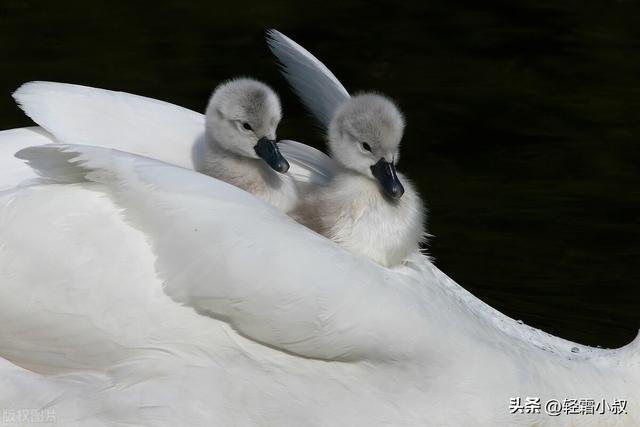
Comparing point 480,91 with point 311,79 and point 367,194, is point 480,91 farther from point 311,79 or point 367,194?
point 367,194

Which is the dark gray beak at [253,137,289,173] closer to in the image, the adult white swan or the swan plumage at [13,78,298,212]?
the swan plumage at [13,78,298,212]

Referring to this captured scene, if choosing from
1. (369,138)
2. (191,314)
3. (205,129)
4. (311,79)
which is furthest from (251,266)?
(311,79)

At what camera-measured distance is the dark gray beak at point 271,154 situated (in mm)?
4438

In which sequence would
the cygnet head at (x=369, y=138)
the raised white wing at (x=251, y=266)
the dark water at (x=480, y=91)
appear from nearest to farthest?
the raised white wing at (x=251, y=266) → the cygnet head at (x=369, y=138) → the dark water at (x=480, y=91)

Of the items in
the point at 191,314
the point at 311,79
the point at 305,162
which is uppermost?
the point at 311,79

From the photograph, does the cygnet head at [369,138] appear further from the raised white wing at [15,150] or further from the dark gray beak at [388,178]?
the raised white wing at [15,150]

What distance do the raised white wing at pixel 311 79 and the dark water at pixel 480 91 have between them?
1280 millimetres

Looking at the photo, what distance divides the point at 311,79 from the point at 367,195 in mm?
669

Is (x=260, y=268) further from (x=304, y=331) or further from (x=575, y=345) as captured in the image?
(x=575, y=345)

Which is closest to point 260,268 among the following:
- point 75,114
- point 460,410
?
point 460,410

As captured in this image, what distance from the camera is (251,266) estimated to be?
3.92 metres

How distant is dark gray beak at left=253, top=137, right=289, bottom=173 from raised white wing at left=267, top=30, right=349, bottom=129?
35cm

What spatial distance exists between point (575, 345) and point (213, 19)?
16.1 feet

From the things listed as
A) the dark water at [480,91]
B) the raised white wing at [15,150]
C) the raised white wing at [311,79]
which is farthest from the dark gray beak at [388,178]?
the dark water at [480,91]
